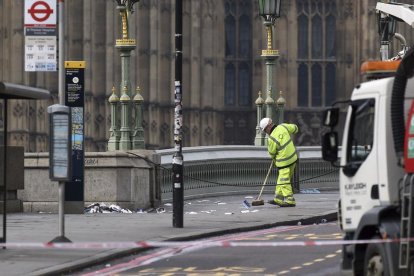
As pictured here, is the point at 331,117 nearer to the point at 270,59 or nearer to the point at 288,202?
the point at 288,202

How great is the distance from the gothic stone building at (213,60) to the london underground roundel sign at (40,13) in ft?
129

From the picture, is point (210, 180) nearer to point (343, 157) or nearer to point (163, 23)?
point (343, 157)

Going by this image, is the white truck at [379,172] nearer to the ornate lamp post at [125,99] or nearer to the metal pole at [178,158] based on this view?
the metal pole at [178,158]

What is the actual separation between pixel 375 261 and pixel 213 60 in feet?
214

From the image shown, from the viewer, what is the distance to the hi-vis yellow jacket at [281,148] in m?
32.2

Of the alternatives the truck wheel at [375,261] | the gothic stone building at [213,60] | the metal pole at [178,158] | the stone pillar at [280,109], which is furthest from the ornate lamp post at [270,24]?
the truck wheel at [375,261]

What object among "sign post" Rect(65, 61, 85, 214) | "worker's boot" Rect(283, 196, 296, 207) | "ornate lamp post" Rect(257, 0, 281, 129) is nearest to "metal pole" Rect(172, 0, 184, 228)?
"sign post" Rect(65, 61, 85, 214)

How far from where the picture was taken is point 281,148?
32.3 metres

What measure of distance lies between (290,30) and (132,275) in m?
65.8

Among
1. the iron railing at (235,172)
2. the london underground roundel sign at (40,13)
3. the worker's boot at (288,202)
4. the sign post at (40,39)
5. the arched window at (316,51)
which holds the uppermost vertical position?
the arched window at (316,51)

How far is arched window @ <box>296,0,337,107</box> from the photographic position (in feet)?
281

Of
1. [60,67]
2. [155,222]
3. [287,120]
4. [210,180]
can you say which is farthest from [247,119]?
[60,67]

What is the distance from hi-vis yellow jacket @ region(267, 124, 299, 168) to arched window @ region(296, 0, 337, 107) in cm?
5324

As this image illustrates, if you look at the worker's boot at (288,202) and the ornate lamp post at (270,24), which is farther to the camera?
the ornate lamp post at (270,24)
